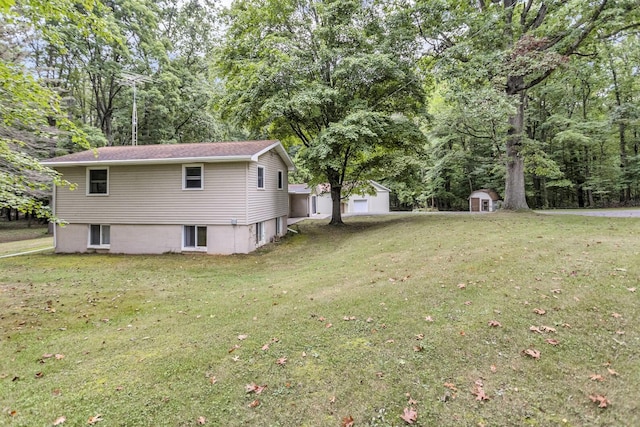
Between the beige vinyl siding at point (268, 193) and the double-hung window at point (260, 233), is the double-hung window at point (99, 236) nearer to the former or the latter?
the double-hung window at point (260, 233)

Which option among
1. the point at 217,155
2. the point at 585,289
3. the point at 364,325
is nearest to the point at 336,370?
the point at 364,325

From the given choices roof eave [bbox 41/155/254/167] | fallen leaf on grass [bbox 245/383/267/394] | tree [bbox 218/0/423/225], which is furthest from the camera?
tree [bbox 218/0/423/225]

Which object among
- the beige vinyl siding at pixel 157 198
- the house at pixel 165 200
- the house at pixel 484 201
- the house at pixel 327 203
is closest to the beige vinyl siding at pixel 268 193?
the house at pixel 165 200

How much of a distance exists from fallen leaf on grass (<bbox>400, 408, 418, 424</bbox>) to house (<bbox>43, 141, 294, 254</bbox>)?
972 cm

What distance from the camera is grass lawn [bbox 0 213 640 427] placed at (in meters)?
3.11

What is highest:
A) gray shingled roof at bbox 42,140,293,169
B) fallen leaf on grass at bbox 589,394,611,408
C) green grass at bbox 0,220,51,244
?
gray shingled roof at bbox 42,140,293,169

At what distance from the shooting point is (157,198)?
12.5 m

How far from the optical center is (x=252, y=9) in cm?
1606

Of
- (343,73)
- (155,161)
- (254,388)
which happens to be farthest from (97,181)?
(254,388)

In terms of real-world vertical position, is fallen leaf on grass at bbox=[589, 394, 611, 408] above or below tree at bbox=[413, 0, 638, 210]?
below

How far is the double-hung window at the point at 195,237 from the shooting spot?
1241 centimetres

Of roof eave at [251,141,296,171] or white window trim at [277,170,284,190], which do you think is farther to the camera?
white window trim at [277,170,284,190]

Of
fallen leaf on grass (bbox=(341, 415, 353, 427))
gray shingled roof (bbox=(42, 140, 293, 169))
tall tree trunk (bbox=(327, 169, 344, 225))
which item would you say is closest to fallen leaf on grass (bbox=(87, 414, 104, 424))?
fallen leaf on grass (bbox=(341, 415, 353, 427))

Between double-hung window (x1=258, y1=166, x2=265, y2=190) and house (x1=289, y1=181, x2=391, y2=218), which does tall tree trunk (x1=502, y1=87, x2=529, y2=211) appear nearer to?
double-hung window (x1=258, y1=166, x2=265, y2=190)
